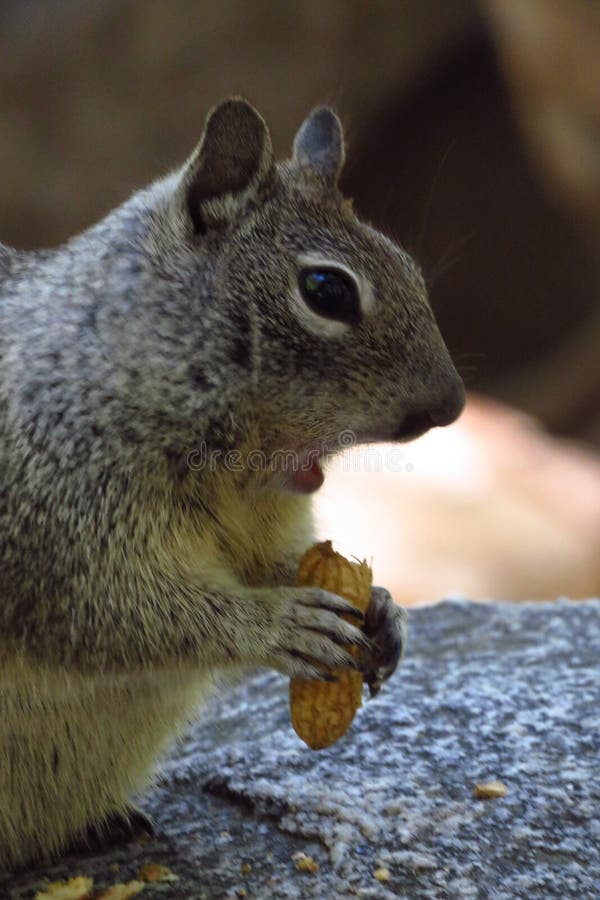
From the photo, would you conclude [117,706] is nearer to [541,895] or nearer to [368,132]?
[541,895]

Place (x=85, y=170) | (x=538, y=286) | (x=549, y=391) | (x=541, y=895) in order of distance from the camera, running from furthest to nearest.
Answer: (x=538, y=286) < (x=549, y=391) < (x=85, y=170) < (x=541, y=895)

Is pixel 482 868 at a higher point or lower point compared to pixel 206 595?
lower

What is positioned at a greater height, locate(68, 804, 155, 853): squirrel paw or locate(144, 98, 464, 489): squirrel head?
locate(144, 98, 464, 489): squirrel head

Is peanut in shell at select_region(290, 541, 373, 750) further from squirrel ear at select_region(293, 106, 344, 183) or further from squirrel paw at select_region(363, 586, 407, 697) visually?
squirrel ear at select_region(293, 106, 344, 183)

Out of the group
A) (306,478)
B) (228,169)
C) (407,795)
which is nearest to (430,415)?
(306,478)

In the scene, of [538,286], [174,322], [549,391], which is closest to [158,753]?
[174,322]

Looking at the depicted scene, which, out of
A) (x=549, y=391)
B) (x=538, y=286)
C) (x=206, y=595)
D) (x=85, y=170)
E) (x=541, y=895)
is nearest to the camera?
(x=541, y=895)

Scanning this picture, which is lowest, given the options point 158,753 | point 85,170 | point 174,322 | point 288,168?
point 158,753

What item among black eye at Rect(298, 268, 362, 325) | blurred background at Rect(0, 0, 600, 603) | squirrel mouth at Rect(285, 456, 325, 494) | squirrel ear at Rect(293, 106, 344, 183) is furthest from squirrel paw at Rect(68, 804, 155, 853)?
blurred background at Rect(0, 0, 600, 603)
